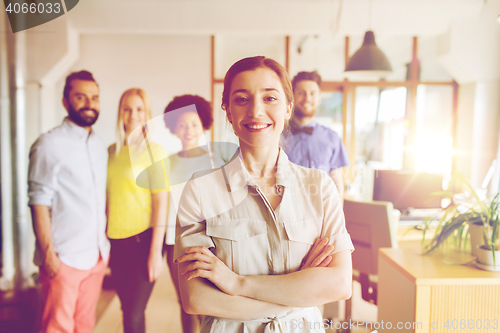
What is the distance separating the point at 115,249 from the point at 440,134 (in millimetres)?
3952

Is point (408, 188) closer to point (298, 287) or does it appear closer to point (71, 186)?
point (298, 287)

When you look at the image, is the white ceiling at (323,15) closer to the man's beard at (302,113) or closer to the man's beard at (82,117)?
the man's beard at (82,117)

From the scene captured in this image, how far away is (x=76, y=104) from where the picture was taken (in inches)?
59.6

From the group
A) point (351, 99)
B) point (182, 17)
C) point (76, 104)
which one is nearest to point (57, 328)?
point (76, 104)

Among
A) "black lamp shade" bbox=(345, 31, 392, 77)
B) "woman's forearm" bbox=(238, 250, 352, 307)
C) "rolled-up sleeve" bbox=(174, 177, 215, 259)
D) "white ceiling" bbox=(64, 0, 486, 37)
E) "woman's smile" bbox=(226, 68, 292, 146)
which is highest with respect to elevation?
"white ceiling" bbox=(64, 0, 486, 37)

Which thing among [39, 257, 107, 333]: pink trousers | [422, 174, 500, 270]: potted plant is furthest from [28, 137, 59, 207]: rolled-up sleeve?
[422, 174, 500, 270]: potted plant

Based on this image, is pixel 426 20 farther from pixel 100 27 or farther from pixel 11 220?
pixel 11 220

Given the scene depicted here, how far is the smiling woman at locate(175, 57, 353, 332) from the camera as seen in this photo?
79 cm

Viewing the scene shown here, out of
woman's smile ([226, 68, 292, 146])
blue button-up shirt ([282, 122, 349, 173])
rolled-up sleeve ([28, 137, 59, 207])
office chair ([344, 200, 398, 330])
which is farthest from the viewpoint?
office chair ([344, 200, 398, 330])

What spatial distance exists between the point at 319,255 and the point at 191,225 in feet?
1.18

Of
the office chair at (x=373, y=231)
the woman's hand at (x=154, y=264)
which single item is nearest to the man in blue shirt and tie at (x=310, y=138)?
the office chair at (x=373, y=231)

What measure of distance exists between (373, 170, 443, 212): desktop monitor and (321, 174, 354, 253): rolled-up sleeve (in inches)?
74.7

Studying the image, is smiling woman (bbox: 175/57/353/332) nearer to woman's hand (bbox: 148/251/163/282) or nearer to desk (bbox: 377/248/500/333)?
desk (bbox: 377/248/500/333)

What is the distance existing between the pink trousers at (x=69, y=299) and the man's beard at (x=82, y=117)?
2.30 feet
